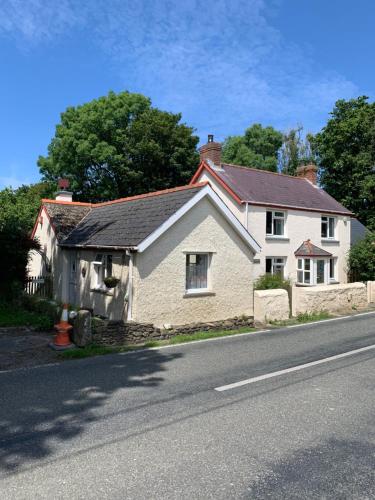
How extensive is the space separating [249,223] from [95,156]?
19804 mm

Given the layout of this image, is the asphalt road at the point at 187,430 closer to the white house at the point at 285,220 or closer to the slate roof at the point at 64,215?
the slate roof at the point at 64,215

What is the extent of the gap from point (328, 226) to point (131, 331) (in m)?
20.7

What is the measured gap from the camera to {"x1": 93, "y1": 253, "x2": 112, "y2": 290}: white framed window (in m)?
14.3

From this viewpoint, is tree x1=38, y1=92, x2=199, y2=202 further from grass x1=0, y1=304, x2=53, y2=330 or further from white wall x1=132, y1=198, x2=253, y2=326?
white wall x1=132, y1=198, x2=253, y2=326

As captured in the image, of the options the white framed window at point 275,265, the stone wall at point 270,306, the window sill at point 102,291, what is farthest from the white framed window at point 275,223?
the window sill at point 102,291

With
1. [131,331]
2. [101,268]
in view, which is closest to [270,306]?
[131,331]

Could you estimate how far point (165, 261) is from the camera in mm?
12867

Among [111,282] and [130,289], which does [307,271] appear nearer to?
[130,289]

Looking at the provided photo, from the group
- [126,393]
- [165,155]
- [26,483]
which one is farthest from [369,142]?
[26,483]

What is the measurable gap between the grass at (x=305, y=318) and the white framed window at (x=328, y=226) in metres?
12.6

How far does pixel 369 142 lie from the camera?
122 feet

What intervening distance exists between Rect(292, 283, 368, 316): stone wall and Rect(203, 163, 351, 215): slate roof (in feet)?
24.6

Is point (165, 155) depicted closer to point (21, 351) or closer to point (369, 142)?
point (369, 142)

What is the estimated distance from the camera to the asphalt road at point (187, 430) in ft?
13.6
